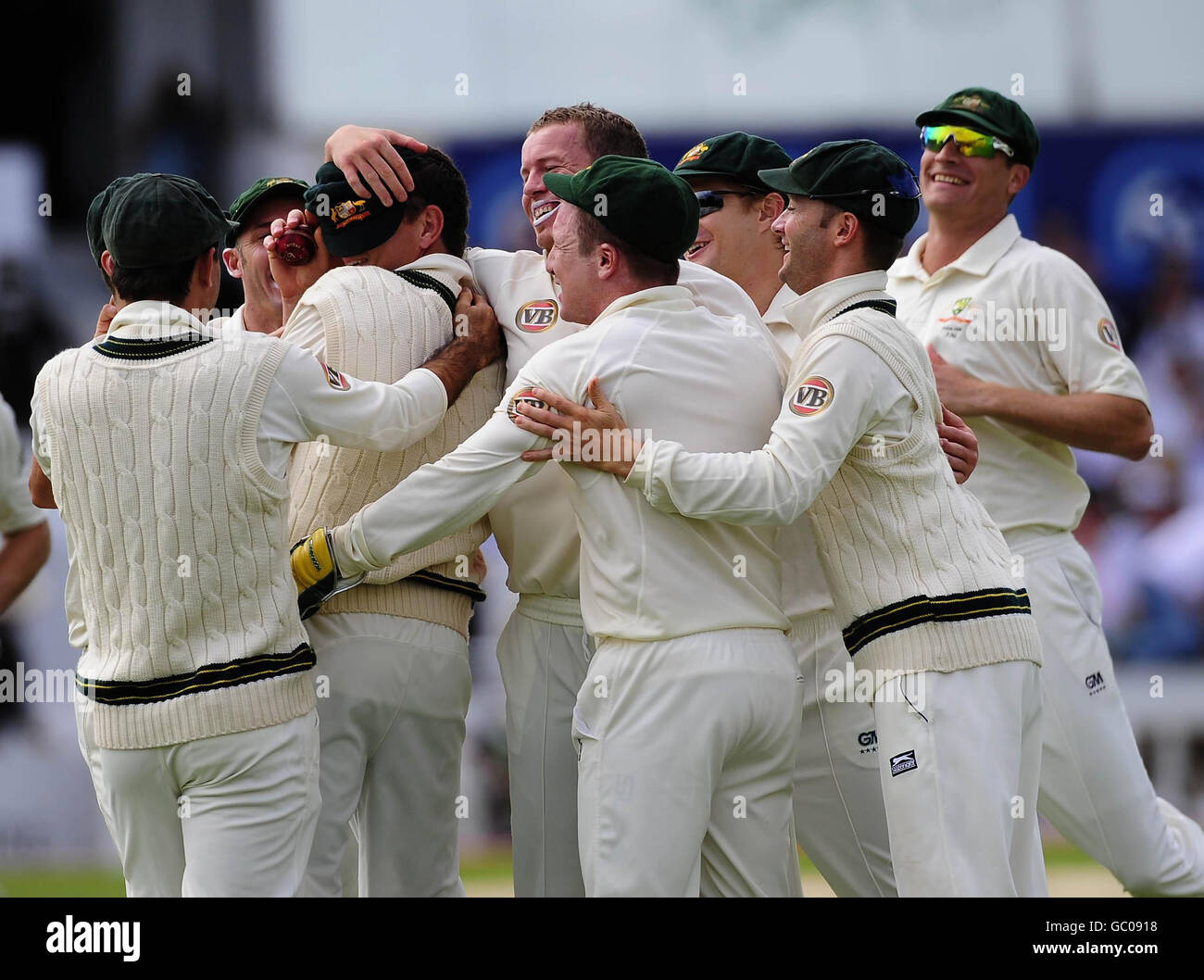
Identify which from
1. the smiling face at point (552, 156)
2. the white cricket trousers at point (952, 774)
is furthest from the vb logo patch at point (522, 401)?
the white cricket trousers at point (952, 774)

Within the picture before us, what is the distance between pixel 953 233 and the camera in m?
4.59

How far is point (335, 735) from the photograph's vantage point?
11.1ft

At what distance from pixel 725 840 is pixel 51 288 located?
335 inches

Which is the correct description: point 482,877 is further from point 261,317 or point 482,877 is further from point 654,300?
point 654,300

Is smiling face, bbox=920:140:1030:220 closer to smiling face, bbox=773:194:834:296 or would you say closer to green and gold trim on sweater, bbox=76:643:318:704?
smiling face, bbox=773:194:834:296

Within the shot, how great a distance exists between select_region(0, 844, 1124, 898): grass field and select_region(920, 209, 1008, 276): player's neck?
137 inches

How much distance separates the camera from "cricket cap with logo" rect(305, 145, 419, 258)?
3.56 metres

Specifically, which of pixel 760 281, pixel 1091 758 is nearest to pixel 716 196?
pixel 760 281

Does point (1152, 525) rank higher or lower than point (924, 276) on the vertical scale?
lower

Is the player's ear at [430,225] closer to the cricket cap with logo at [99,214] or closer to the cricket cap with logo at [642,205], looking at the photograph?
the cricket cap with logo at [642,205]
